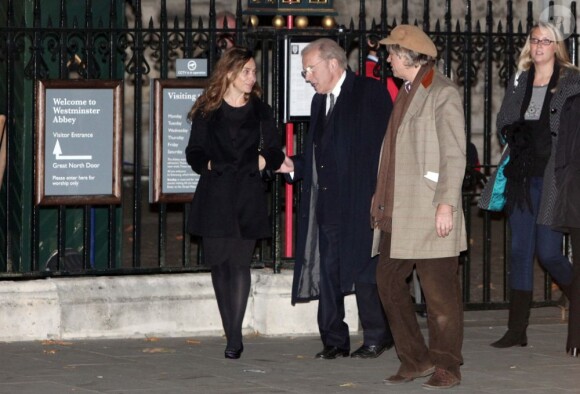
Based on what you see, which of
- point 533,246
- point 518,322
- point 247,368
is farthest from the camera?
point 518,322

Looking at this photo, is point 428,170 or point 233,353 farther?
point 233,353

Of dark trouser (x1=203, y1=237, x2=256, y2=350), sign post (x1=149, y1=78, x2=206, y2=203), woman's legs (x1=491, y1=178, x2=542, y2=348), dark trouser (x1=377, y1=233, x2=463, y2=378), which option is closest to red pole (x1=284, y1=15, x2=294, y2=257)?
sign post (x1=149, y1=78, x2=206, y2=203)

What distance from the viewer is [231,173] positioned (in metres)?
8.54

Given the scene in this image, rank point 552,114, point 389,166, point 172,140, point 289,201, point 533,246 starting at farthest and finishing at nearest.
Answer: point 289,201 < point 172,140 < point 533,246 < point 552,114 < point 389,166

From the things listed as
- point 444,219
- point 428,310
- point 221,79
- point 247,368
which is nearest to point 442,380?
point 428,310

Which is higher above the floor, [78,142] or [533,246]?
[78,142]

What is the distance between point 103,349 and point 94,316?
0.36m

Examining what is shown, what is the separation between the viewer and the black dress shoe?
28.1 ft

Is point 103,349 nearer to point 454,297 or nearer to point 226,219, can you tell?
point 226,219

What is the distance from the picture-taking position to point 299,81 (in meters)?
9.28

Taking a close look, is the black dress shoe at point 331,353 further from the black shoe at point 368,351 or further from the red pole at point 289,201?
the red pole at point 289,201

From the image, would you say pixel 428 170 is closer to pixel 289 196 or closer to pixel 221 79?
pixel 221 79

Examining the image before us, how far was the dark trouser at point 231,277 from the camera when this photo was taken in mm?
8555

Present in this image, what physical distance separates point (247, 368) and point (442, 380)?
3.99 feet
